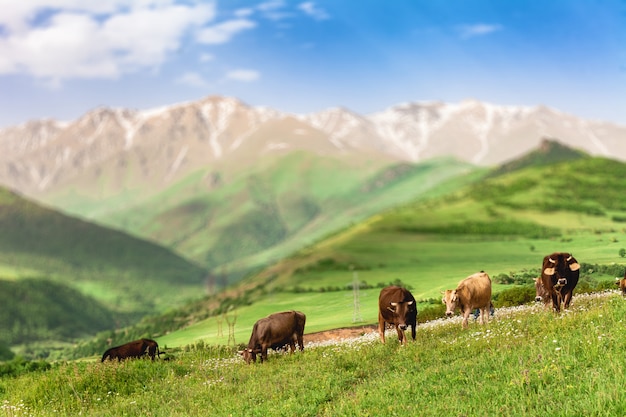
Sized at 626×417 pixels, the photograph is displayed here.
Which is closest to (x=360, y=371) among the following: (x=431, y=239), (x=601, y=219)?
(x=601, y=219)

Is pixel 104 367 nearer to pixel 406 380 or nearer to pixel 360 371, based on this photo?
pixel 360 371

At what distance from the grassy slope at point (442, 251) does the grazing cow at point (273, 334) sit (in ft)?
46.8

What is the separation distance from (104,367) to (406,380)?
18.2 metres

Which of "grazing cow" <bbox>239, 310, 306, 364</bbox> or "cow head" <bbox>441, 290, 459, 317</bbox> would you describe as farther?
"grazing cow" <bbox>239, 310, 306, 364</bbox>

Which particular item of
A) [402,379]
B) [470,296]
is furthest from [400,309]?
[402,379]

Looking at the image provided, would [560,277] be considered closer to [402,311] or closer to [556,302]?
[556,302]

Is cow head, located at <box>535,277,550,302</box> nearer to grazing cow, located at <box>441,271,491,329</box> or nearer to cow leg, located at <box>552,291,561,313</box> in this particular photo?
cow leg, located at <box>552,291,561,313</box>

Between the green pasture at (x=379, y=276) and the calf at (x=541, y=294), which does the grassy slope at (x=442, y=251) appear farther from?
the calf at (x=541, y=294)

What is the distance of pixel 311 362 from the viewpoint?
30719 millimetres

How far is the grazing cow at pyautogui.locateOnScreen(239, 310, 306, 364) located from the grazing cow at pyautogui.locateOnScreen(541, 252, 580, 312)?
13940 mm

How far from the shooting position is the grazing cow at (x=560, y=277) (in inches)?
1231

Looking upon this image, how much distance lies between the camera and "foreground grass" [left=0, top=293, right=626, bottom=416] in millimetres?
20125

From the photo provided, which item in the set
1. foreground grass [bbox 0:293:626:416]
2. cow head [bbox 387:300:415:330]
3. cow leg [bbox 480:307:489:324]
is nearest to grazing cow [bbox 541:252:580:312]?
foreground grass [bbox 0:293:626:416]

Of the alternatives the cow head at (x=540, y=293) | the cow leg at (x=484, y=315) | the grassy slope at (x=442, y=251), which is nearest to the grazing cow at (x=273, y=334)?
the cow leg at (x=484, y=315)
